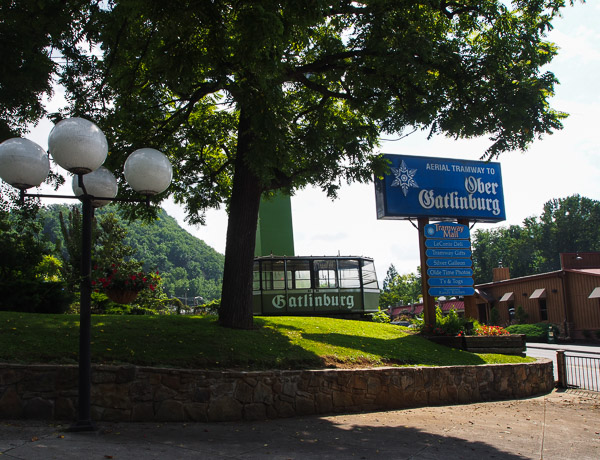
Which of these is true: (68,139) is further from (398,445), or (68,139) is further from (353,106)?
(353,106)

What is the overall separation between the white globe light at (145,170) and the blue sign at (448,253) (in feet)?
36.3

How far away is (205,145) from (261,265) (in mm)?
5721

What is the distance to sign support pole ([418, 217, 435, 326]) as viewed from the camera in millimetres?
14743

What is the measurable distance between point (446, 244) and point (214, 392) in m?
10.5

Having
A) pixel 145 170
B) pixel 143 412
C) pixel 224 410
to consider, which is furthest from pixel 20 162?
pixel 224 410

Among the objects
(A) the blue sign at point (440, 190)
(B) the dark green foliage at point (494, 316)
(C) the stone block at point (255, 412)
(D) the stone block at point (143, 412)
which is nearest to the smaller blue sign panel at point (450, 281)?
(A) the blue sign at point (440, 190)

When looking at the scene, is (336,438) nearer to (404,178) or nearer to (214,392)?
(214,392)

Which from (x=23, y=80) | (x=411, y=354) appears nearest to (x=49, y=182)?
(x=23, y=80)

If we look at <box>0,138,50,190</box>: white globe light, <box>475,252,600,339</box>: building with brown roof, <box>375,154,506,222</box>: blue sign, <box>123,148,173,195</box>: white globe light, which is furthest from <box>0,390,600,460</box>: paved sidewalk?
<box>475,252,600,339</box>: building with brown roof

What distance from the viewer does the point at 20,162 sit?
543 cm

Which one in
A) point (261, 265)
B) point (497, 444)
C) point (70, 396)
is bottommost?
point (497, 444)

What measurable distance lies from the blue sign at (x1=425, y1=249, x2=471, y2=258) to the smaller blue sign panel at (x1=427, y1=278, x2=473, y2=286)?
0.77 meters

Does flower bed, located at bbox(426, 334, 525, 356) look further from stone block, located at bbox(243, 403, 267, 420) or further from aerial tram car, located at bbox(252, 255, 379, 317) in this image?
stone block, located at bbox(243, 403, 267, 420)

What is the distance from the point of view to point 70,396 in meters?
6.34
